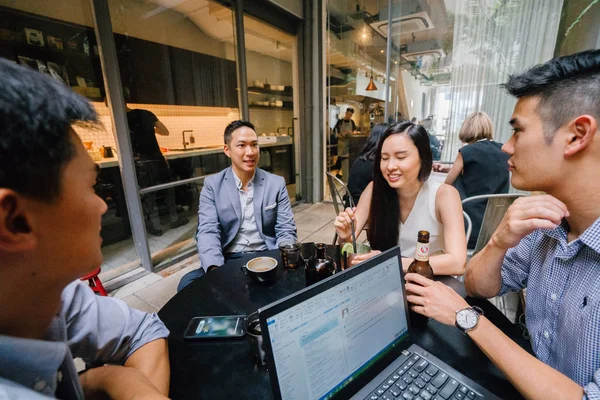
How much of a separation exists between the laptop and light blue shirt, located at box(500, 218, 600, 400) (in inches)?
11.3

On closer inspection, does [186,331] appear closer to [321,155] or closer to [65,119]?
[65,119]

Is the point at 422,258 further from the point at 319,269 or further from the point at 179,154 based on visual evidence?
the point at 179,154

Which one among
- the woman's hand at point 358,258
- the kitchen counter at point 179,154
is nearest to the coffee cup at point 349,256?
the woman's hand at point 358,258

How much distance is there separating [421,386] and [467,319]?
237 mm

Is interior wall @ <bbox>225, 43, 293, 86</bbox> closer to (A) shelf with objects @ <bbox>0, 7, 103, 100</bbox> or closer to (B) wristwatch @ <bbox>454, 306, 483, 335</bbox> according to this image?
(A) shelf with objects @ <bbox>0, 7, 103, 100</bbox>

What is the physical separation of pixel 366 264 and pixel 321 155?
4.38m

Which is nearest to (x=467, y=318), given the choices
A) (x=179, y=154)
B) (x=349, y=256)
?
(x=349, y=256)

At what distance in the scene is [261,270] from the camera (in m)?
1.16

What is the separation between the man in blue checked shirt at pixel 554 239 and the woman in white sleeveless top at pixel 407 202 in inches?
18.3

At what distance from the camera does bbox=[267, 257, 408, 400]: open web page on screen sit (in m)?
0.56

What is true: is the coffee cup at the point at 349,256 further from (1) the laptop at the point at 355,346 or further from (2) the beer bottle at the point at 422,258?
(1) the laptop at the point at 355,346

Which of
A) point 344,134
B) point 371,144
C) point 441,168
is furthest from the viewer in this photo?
point 344,134

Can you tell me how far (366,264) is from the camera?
2.26ft

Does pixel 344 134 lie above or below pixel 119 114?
below
